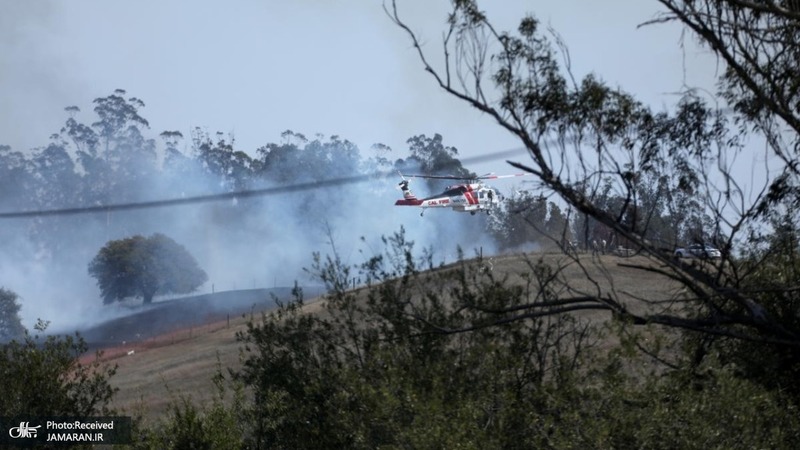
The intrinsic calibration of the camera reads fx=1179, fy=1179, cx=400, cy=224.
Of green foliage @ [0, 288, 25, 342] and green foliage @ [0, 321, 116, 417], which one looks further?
green foliage @ [0, 288, 25, 342]

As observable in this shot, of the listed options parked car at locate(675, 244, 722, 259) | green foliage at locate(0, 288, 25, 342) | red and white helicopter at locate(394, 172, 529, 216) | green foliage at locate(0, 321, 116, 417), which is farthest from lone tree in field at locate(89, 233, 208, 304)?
parked car at locate(675, 244, 722, 259)

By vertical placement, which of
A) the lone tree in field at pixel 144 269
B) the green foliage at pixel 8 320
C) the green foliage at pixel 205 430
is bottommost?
the green foliage at pixel 205 430

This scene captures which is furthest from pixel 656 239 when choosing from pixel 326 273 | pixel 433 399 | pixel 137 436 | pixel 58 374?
pixel 58 374

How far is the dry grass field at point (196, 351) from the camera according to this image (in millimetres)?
44819

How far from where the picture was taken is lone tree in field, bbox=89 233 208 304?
95875 millimetres

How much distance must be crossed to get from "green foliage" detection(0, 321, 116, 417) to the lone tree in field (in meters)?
71.1

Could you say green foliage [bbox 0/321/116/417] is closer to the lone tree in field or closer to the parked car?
the parked car

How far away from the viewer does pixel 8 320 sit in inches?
3846

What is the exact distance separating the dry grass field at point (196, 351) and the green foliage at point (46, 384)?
534 inches

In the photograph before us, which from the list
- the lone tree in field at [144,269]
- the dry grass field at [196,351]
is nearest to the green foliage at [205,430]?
the dry grass field at [196,351]

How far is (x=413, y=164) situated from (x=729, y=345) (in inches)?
3247

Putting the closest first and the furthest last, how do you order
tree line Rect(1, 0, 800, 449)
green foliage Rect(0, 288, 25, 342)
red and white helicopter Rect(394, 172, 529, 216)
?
tree line Rect(1, 0, 800, 449) → red and white helicopter Rect(394, 172, 529, 216) → green foliage Rect(0, 288, 25, 342)

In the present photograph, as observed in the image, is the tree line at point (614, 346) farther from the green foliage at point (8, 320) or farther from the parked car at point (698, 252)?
the green foliage at point (8, 320)

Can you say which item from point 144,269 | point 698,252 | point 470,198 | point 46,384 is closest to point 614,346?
point 698,252
